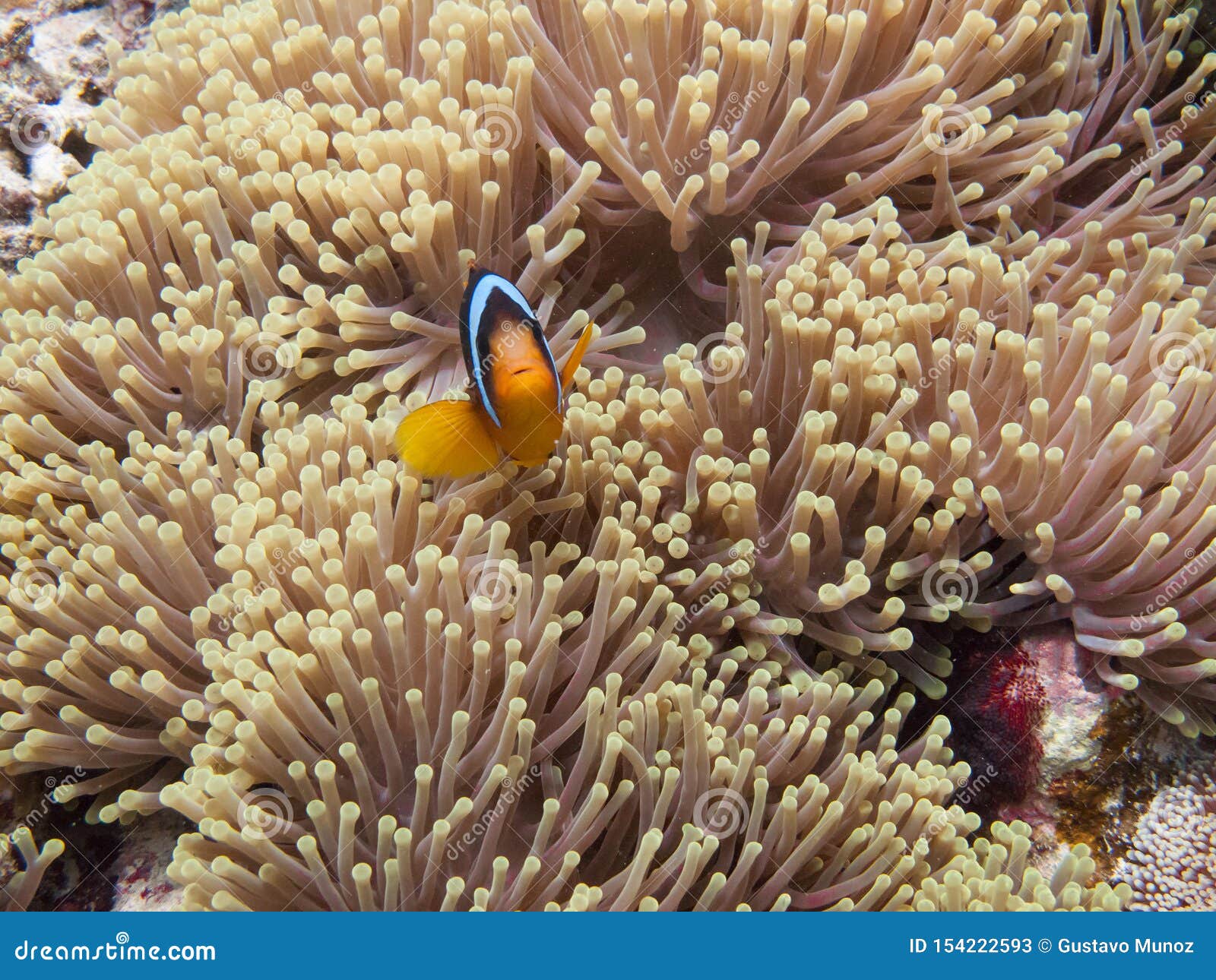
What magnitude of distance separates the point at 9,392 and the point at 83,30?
1517 mm

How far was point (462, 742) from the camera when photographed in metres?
1.30

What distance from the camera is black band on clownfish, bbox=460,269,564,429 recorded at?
1183 mm

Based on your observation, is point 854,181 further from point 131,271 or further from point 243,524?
point 131,271
